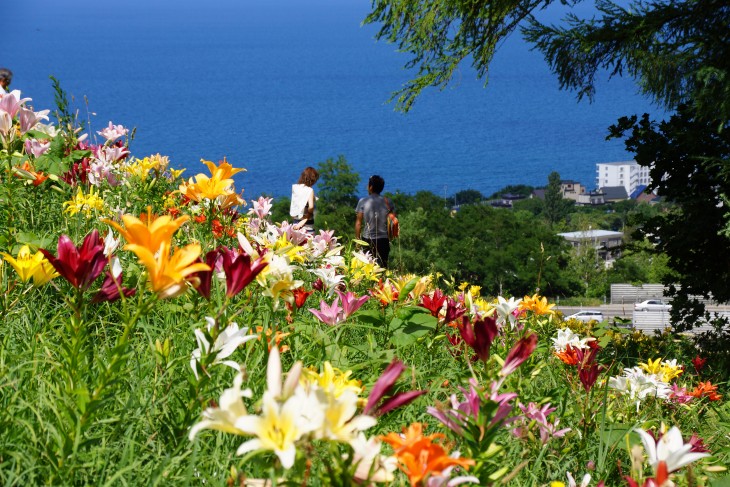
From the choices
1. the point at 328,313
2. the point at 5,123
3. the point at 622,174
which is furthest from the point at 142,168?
the point at 622,174

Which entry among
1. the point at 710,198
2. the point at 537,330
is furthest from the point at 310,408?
the point at 710,198

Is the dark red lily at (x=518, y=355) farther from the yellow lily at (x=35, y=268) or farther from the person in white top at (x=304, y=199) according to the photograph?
the person in white top at (x=304, y=199)

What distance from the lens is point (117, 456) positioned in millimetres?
1735

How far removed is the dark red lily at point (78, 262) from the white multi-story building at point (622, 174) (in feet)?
615

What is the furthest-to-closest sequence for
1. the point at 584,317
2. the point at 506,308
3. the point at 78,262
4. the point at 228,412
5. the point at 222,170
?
the point at 584,317, the point at 506,308, the point at 222,170, the point at 78,262, the point at 228,412

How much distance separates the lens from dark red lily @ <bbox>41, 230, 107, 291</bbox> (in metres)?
1.50

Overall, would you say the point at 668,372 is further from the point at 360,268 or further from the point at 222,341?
the point at 222,341

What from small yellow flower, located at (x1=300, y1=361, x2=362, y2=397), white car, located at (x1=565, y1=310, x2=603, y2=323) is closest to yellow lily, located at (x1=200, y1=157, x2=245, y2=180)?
small yellow flower, located at (x1=300, y1=361, x2=362, y2=397)

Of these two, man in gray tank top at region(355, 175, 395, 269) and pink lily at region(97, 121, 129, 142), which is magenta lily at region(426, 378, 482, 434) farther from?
man in gray tank top at region(355, 175, 395, 269)

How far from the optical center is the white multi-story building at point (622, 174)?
181250mm

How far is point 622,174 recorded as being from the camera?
182750mm

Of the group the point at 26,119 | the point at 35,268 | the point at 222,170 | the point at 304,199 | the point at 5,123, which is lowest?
the point at 35,268

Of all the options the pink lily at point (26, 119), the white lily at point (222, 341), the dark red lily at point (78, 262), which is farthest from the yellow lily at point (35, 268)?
the pink lily at point (26, 119)

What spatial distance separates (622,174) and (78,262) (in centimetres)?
19124
